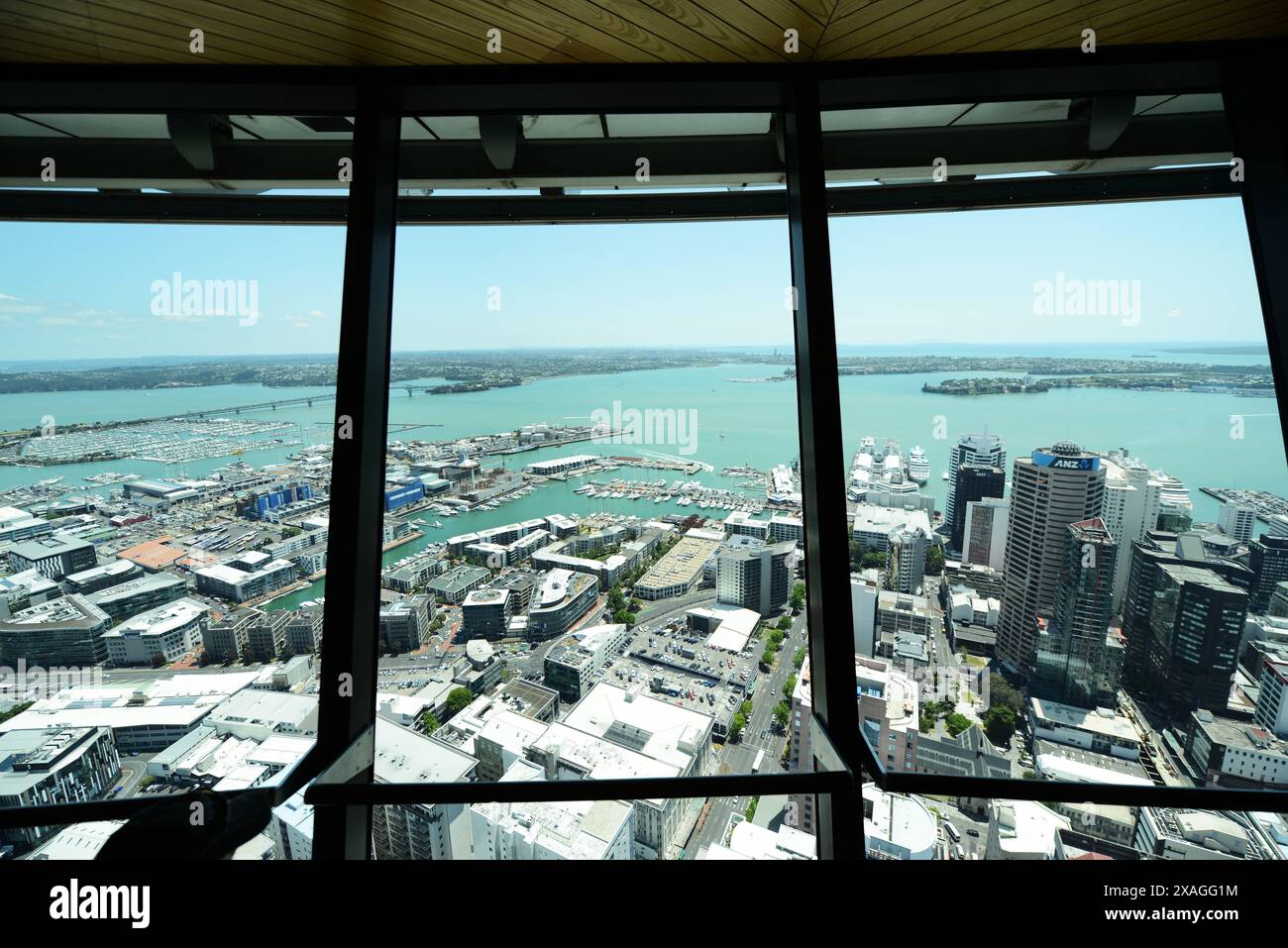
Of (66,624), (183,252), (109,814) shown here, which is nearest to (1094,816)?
(109,814)

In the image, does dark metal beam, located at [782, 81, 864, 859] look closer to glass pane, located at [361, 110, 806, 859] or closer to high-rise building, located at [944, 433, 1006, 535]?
glass pane, located at [361, 110, 806, 859]

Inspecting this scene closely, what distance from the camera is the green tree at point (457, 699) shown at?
6.97 ft

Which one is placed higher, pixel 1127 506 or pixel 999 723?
pixel 1127 506

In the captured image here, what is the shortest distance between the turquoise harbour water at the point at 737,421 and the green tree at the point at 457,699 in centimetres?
69

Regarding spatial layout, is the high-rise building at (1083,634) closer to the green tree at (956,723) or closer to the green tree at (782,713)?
the green tree at (956,723)

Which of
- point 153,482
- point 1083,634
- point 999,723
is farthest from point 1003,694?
point 153,482

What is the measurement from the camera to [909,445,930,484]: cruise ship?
2359 millimetres

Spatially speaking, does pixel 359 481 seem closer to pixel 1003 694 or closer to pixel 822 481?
pixel 822 481

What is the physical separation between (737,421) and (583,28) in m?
1.59

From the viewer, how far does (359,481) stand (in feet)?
5.52

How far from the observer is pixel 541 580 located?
2.49m

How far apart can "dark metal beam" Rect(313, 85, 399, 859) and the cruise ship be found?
2.35 m
